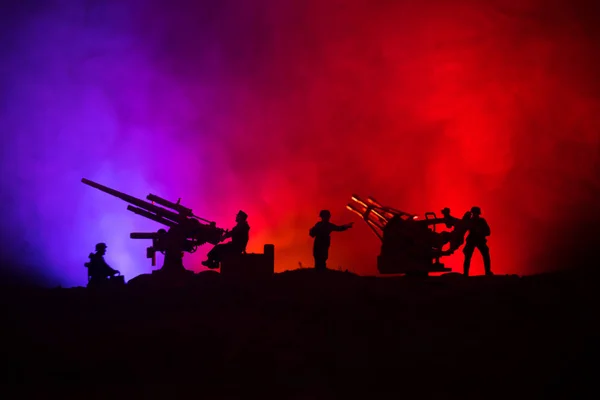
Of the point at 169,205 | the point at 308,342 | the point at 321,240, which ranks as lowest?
the point at 308,342

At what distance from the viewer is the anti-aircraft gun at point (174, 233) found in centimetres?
1744

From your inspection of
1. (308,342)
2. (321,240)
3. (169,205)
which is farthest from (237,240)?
(308,342)

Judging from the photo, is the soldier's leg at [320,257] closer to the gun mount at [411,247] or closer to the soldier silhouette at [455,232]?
the gun mount at [411,247]

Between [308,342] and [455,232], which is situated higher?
[455,232]

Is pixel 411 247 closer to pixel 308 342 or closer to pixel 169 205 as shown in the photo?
pixel 308 342

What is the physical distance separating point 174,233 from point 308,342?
10.1m

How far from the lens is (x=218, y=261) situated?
15.7 metres

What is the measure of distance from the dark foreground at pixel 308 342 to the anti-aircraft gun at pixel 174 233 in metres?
6.04

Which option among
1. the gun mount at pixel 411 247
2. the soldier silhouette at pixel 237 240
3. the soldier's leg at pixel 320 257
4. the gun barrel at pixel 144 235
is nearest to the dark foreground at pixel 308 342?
the gun mount at pixel 411 247

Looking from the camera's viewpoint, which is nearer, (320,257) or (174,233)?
(320,257)

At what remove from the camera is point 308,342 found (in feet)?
27.7

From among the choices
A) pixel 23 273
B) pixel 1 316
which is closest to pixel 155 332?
pixel 1 316

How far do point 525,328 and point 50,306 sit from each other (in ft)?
27.2

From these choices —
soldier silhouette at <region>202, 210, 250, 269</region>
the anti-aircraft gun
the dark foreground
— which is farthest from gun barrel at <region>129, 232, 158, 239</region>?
the dark foreground
